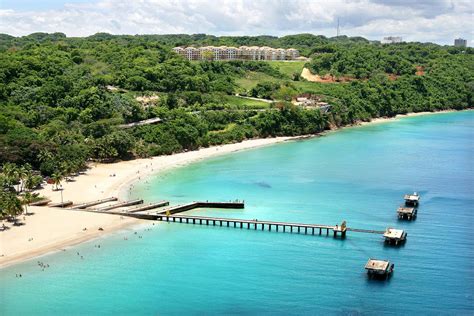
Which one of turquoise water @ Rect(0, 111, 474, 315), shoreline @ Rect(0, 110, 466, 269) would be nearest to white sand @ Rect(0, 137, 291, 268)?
shoreline @ Rect(0, 110, 466, 269)

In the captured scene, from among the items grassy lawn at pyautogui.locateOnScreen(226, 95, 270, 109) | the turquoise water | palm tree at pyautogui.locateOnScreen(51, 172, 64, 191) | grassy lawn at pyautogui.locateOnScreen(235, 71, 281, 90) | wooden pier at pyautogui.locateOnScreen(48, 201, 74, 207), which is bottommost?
the turquoise water

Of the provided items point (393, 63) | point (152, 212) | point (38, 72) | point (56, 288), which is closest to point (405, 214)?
point (152, 212)

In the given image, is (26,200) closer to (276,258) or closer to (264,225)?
(264,225)

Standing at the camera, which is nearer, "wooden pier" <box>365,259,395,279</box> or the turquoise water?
the turquoise water

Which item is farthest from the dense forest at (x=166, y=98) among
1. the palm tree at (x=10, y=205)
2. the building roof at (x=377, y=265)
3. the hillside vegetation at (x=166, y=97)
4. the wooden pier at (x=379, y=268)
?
the wooden pier at (x=379, y=268)

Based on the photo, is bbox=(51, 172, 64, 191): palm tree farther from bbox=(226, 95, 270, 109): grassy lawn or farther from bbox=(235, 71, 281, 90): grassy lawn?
bbox=(235, 71, 281, 90): grassy lawn

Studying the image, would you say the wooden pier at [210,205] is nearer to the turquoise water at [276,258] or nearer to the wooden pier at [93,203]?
the turquoise water at [276,258]
